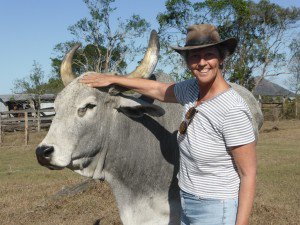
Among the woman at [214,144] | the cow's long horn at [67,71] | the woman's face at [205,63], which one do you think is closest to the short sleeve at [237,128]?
the woman at [214,144]

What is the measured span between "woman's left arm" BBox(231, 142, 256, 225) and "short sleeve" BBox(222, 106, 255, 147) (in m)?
0.04

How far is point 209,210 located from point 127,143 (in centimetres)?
124

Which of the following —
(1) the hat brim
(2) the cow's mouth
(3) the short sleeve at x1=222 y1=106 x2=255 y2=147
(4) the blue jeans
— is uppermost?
(1) the hat brim

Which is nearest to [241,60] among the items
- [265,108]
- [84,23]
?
[265,108]

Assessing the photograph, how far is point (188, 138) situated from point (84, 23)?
3213 cm

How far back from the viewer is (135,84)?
3.82m

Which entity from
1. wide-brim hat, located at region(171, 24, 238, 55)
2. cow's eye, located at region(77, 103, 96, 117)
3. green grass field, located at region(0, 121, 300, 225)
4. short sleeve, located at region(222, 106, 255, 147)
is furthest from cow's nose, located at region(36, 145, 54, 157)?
green grass field, located at region(0, 121, 300, 225)

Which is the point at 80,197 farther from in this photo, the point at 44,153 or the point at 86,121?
the point at 44,153

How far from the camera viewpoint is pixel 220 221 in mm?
2957

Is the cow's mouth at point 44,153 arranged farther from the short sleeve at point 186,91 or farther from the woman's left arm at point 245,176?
the woman's left arm at point 245,176

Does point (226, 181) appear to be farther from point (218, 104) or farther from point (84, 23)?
point (84, 23)

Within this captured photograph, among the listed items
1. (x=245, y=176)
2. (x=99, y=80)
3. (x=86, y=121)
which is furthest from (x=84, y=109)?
(x=245, y=176)

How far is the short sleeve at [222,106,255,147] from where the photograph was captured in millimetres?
Result: 2799

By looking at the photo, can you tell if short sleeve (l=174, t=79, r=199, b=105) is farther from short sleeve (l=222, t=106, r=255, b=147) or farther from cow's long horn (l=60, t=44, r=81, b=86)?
cow's long horn (l=60, t=44, r=81, b=86)
